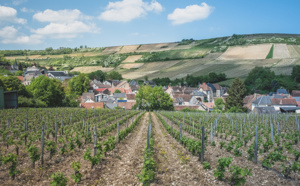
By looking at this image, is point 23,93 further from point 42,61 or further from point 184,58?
point 42,61

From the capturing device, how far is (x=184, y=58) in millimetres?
132375

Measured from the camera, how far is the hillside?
105m

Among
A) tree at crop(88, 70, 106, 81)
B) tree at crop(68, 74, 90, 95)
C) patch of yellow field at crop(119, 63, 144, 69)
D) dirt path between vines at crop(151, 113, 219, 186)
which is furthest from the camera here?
patch of yellow field at crop(119, 63, 144, 69)

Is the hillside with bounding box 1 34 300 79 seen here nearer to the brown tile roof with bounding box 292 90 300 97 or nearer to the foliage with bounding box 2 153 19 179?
the brown tile roof with bounding box 292 90 300 97

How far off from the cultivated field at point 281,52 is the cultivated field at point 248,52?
3.42 m

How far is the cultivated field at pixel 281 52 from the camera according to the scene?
339 ft

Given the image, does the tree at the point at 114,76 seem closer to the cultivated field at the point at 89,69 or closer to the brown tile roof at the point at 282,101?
the cultivated field at the point at 89,69

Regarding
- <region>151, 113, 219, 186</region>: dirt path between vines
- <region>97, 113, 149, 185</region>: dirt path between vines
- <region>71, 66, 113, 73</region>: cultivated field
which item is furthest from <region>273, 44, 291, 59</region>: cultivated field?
<region>97, 113, 149, 185</region>: dirt path between vines

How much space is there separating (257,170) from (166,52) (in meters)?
139

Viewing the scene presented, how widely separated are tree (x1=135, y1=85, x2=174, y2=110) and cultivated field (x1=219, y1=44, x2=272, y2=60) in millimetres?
61173

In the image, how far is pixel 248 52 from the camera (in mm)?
116188

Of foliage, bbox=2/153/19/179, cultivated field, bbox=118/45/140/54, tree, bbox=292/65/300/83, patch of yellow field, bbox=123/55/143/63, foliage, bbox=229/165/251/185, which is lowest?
foliage, bbox=229/165/251/185

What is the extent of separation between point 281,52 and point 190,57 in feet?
144

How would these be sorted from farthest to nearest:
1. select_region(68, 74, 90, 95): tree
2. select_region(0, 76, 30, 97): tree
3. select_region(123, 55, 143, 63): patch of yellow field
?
select_region(123, 55, 143, 63): patch of yellow field → select_region(68, 74, 90, 95): tree → select_region(0, 76, 30, 97): tree
